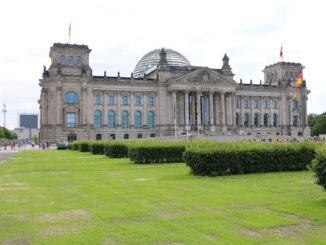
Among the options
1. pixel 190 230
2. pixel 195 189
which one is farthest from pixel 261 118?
pixel 190 230

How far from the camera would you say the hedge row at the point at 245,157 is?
79.4ft

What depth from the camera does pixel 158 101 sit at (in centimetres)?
10669

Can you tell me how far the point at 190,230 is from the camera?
10.7m

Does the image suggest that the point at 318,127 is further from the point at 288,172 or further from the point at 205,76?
the point at 288,172

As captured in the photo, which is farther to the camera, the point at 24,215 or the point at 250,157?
the point at 250,157

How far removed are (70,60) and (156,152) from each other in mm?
71116

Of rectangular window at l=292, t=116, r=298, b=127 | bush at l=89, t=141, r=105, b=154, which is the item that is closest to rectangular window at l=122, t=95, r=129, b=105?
bush at l=89, t=141, r=105, b=154

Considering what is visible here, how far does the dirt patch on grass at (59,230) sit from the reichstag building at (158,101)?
285ft

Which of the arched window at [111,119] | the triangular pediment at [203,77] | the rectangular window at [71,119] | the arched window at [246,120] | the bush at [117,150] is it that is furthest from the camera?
the arched window at [246,120]

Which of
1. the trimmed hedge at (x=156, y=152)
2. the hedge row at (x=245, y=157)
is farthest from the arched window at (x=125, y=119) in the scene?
the hedge row at (x=245, y=157)

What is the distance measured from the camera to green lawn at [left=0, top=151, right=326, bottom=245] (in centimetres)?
1019

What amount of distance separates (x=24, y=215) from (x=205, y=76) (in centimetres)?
9648

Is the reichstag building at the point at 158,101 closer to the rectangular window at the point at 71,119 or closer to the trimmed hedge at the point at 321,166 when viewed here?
the rectangular window at the point at 71,119

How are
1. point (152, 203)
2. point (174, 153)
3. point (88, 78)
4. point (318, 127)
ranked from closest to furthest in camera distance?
point (152, 203) → point (174, 153) → point (88, 78) → point (318, 127)
